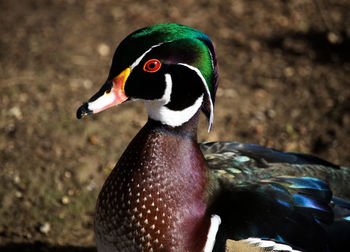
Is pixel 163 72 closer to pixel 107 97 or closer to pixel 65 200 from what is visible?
pixel 107 97

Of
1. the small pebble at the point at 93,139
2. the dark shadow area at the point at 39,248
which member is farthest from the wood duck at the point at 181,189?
the small pebble at the point at 93,139

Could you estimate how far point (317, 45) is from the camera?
4617 millimetres

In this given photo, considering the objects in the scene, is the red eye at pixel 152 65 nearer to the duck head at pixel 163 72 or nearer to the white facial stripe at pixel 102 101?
the duck head at pixel 163 72

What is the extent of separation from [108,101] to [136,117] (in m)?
1.90

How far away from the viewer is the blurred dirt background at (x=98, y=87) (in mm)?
3008

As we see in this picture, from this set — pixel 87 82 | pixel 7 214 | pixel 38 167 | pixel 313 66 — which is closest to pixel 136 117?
pixel 87 82

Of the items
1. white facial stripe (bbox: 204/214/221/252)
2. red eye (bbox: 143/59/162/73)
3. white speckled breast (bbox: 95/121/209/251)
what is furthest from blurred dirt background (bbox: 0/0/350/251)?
red eye (bbox: 143/59/162/73)

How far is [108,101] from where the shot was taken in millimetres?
1781

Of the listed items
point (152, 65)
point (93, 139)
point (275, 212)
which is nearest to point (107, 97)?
point (152, 65)

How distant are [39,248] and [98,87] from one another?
1.64 meters

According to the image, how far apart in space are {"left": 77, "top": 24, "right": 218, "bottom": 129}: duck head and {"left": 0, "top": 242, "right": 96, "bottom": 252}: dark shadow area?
51.5 inches

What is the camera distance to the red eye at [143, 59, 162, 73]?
1.74m

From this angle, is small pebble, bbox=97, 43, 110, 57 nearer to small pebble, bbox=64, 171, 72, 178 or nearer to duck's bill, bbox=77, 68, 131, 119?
small pebble, bbox=64, 171, 72, 178

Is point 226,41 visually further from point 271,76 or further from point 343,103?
point 343,103
